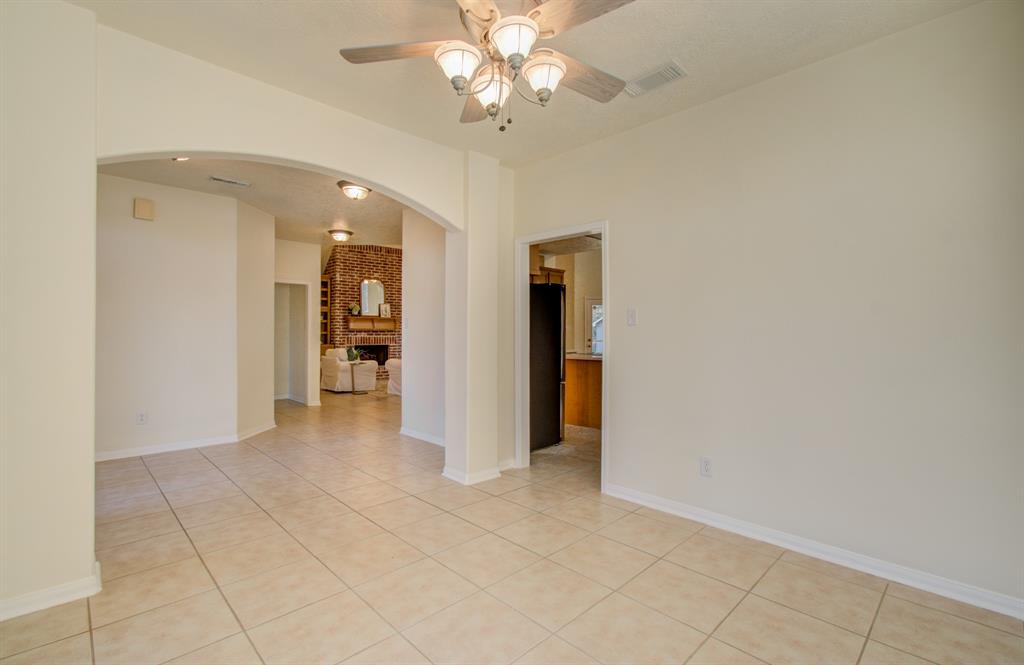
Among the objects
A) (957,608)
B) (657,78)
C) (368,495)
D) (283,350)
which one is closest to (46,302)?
(368,495)

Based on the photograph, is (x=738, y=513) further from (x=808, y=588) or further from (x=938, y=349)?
(x=938, y=349)

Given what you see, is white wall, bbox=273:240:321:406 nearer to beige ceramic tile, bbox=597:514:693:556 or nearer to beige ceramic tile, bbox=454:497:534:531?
beige ceramic tile, bbox=454:497:534:531

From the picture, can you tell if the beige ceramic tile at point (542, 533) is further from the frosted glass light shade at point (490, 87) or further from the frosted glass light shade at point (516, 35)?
the frosted glass light shade at point (516, 35)

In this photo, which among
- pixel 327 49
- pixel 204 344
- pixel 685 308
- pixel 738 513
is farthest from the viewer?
pixel 204 344

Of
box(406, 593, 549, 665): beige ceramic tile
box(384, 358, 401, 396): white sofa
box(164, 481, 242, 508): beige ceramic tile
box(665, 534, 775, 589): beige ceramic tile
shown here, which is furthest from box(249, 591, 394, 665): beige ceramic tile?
box(384, 358, 401, 396): white sofa

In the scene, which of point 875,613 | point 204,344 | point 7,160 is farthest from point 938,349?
point 204,344

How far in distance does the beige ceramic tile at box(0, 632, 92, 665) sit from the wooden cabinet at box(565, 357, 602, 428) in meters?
5.01

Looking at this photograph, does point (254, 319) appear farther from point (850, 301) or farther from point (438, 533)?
point (850, 301)

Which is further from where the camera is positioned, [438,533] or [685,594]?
[438,533]

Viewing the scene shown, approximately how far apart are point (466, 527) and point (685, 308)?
210 cm

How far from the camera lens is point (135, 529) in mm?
3064

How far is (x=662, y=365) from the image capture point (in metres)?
3.40

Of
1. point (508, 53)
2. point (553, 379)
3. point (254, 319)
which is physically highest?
point (508, 53)

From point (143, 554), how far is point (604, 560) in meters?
2.66
